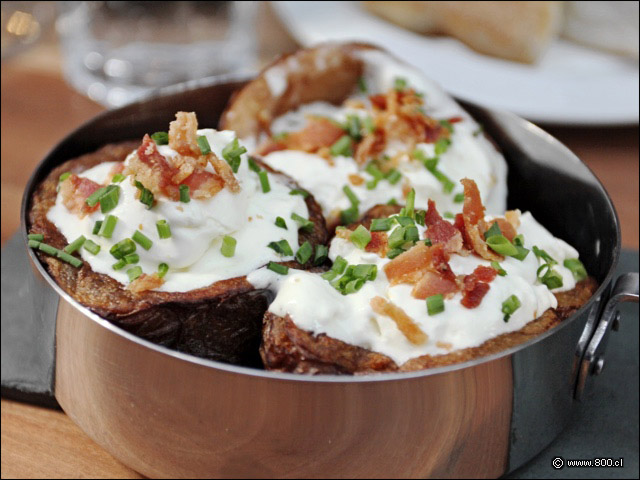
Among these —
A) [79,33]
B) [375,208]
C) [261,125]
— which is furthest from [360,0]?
[375,208]

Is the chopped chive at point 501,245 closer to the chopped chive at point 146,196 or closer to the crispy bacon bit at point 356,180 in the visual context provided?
the crispy bacon bit at point 356,180

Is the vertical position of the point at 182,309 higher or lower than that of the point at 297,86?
lower

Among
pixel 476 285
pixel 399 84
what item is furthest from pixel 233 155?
pixel 399 84

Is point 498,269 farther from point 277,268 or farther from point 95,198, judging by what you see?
point 95,198

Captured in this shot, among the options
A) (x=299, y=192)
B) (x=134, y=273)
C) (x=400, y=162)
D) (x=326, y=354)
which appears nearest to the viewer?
(x=326, y=354)

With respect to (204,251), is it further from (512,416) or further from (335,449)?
(512,416)

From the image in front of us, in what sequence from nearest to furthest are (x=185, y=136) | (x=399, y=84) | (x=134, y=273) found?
(x=134, y=273), (x=185, y=136), (x=399, y=84)

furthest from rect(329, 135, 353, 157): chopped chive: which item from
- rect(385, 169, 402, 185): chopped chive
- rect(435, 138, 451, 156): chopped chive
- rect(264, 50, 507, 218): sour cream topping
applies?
rect(435, 138, 451, 156): chopped chive
